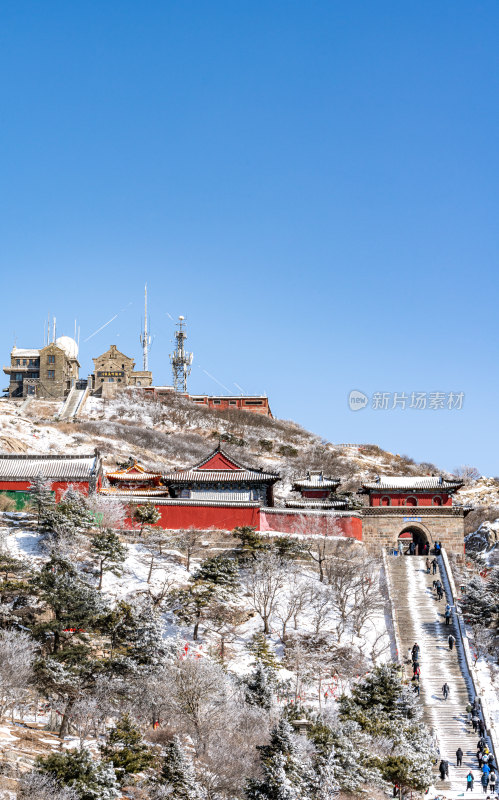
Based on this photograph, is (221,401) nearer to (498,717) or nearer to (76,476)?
(76,476)

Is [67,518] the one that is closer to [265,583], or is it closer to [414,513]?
[265,583]

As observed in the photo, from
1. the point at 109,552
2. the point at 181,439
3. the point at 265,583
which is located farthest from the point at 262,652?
the point at 181,439

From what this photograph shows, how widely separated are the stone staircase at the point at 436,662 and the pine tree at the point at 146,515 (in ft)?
45.1

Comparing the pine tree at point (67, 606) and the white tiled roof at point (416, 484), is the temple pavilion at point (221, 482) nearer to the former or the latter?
the white tiled roof at point (416, 484)

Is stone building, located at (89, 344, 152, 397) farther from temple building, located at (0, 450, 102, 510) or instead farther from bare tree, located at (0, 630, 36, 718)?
bare tree, located at (0, 630, 36, 718)

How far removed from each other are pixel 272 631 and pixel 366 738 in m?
12.5

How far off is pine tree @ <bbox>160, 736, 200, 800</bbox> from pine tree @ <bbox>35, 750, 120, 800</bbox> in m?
1.91

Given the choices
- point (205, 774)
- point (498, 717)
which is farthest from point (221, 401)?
point (205, 774)

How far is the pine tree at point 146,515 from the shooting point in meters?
47.1

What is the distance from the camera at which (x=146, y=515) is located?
47.0 metres


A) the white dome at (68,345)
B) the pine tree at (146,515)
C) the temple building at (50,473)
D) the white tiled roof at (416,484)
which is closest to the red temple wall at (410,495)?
the white tiled roof at (416,484)

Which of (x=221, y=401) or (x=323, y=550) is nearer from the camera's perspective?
(x=323, y=550)

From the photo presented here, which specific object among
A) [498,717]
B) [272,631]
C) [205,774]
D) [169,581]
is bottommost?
[205,774]

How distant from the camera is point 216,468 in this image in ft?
175
